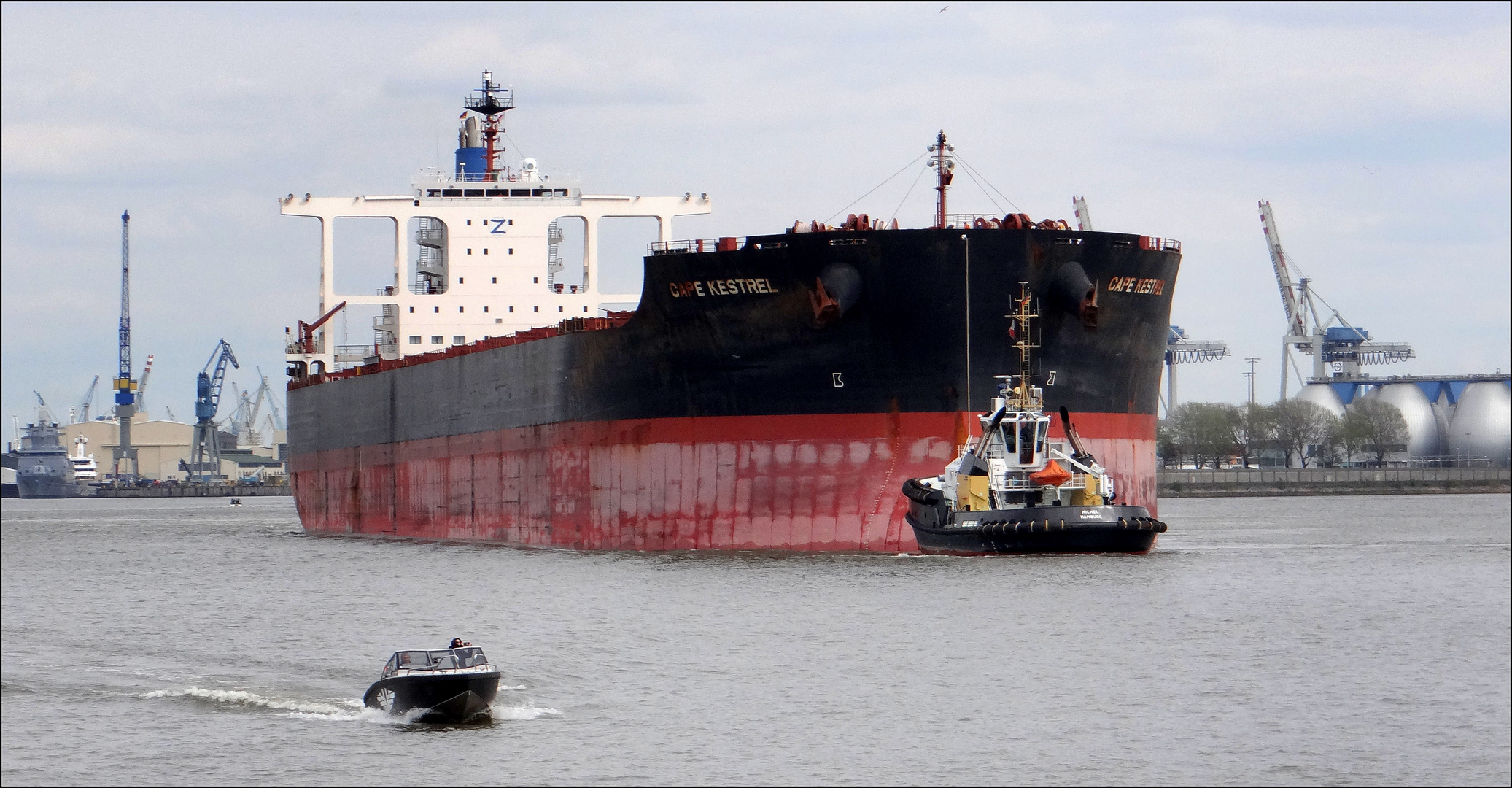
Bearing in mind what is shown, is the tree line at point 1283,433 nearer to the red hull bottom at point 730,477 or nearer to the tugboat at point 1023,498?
the red hull bottom at point 730,477

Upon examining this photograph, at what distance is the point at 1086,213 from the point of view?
12344 cm

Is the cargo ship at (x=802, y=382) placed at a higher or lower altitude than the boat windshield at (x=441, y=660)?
higher

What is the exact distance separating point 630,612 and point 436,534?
18.9 meters

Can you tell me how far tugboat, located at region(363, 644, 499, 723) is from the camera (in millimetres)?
20016

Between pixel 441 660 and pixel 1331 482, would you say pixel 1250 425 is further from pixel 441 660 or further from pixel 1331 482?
pixel 441 660

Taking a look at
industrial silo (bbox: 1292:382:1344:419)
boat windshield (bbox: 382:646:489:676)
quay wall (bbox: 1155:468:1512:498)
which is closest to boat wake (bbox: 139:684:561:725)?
boat windshield (bbox: 382:646:489:676)

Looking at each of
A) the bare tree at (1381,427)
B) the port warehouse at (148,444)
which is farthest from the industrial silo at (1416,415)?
the port warehouse at (148,444)

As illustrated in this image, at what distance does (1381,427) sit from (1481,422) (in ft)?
27.1

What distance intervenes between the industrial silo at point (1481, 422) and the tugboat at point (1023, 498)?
92664 millimetres

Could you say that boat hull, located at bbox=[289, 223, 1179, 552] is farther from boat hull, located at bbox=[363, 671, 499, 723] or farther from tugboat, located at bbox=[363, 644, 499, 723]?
boat hull, located at bbox=[363, 671, 499, 723]

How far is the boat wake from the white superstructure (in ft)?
93.0

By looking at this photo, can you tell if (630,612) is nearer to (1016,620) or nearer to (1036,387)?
(1016,620)

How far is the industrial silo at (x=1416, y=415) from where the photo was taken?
12275cm

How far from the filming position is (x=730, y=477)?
35.0m
